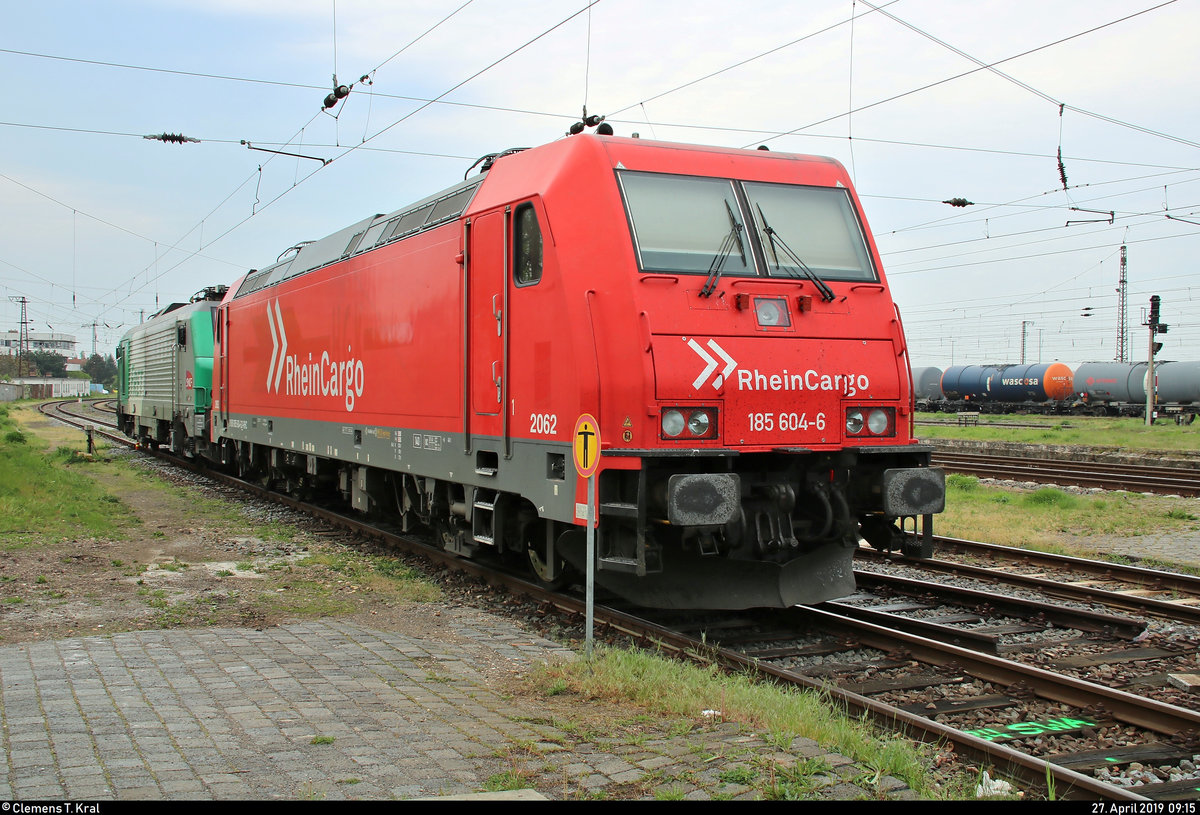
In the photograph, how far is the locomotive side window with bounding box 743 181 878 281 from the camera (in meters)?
7.38

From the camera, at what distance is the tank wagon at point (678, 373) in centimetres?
656

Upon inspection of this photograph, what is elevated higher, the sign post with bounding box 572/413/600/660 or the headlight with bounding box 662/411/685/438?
the headlight with bounding box 662/411/685/438

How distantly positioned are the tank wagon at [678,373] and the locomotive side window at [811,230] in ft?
0.05

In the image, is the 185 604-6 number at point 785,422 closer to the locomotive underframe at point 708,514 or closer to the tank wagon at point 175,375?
the locomotive underframe at point 708,514

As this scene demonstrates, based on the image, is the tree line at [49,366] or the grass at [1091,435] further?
the tree line at [49,366]

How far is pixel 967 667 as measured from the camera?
6273 mm

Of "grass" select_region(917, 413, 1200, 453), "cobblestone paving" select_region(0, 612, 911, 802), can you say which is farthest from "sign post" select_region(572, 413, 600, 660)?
"grass" select_region(917, 413, 1200, 453)

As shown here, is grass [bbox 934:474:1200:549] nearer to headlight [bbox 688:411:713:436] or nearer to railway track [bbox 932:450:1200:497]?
railway track [bbox 932:450:1200:497]

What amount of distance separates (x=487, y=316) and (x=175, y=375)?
17.6 meters

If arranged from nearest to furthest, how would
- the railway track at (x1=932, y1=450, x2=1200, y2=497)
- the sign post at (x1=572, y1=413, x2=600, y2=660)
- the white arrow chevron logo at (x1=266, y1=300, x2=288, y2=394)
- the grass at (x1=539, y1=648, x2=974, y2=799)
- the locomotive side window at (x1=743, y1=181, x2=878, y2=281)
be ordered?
the grass at (x1=539, y1=648, x2=974, y2=799) → the sign post at (x1=572, y1=413, x2=600, y2=660) → the locomotive side window at (x1=743, y1=181, x2=878, y2=281) → the white arrow chevron logo at (x1=266, y1=300, x2=288, y2=394) → the railway track at (x1=932, y1=450, x2=1200, y2=497)

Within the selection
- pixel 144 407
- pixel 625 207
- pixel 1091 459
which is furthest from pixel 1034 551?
pixel 144 407

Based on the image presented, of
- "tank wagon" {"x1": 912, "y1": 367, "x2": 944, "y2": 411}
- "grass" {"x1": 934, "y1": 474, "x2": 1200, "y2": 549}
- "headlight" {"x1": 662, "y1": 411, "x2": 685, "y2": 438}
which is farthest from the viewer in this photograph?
"tank wagon" {"x1": 912, "y1": 367, "x2": 944, "y2": 411}

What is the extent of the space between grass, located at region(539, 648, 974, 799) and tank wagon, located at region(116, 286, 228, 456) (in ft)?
57.0

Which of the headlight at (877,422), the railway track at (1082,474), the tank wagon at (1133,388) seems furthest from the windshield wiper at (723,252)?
the tank wagon at (1133,388)
